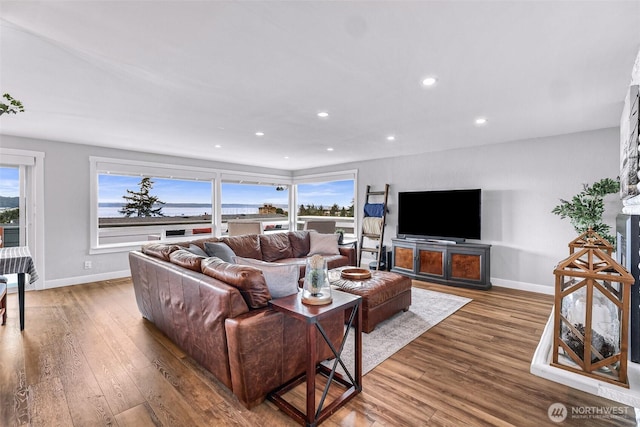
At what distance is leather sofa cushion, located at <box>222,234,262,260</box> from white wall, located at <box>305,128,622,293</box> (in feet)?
11.3

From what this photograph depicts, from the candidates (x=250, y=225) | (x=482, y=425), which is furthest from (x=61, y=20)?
(x=250, y=225)

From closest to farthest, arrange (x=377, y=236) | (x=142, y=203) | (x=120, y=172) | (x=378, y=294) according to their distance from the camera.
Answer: (x=378, y=294) → (x=120, y=172) → (x=142, y=203) → (x=377, y=236)

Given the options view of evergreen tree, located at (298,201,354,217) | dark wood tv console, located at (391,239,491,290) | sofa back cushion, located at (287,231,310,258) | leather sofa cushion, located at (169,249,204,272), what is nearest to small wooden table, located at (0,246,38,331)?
leather sofa cushion, located at (169,249,204,272)

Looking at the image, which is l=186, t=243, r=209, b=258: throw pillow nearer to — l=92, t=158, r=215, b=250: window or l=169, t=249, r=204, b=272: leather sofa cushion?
l=169, t=249, r=204, b=272: leather sofa cushion

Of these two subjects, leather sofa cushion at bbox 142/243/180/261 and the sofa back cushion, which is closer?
leather sofa cushion at bbox 142/243/180/261

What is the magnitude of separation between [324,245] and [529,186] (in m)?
3.33

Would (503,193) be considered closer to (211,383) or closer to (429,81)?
(429,81)

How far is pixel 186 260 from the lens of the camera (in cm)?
254

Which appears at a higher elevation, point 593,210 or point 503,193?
point 503,193

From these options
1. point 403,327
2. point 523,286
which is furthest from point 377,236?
point 403,327

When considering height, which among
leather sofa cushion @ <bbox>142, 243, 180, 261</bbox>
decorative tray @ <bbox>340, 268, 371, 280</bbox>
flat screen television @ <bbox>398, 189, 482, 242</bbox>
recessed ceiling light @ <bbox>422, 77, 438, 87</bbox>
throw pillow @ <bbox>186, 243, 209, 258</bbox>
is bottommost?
decorative tray @ <bbox>340, 268, 371, 280</bbox>

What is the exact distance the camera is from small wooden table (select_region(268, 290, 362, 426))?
5.68ft

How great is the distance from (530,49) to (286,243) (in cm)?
400

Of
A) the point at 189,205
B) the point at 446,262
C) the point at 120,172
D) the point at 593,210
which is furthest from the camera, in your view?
the point at 189,205
